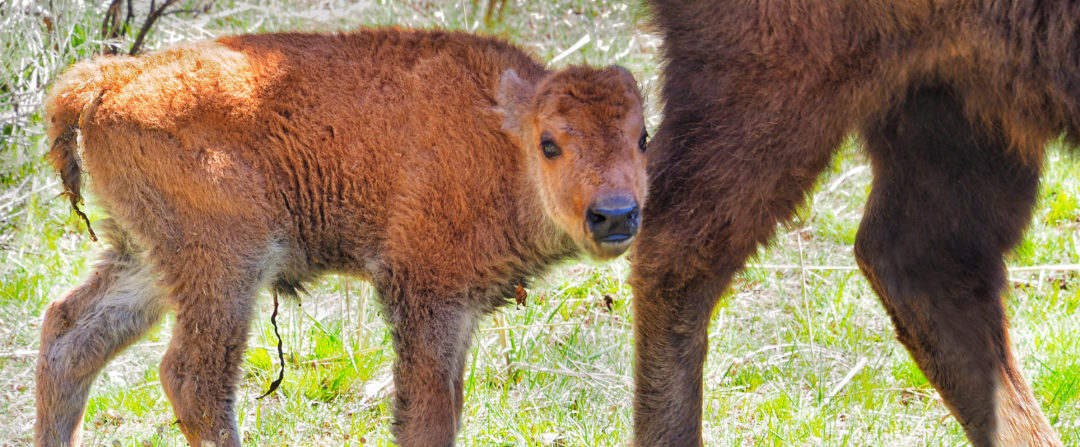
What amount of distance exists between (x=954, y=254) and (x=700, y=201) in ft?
3.72

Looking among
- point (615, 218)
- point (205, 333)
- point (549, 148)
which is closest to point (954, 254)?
point (615, 218)

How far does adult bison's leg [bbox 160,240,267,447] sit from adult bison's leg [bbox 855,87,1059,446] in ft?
6.72

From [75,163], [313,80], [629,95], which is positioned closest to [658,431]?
[629,95]

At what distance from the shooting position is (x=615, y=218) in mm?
3344

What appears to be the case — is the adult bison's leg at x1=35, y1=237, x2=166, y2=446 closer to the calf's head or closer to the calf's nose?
the calf's head

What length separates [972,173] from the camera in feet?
12.5

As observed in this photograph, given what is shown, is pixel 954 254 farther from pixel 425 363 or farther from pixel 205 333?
pixel 205 333

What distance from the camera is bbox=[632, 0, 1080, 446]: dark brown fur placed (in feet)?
10.2

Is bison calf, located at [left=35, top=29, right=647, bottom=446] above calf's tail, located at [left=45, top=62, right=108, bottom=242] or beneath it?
beneath

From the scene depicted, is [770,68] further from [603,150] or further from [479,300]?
[479,300]

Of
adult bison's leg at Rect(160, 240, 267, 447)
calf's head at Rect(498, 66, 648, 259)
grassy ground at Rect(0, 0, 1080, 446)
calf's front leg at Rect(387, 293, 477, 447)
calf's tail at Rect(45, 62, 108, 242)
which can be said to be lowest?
grassy ground at Rect(0, 0, 1080, 446)

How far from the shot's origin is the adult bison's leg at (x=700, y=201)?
127 inches

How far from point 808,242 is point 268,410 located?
2838 millimetres

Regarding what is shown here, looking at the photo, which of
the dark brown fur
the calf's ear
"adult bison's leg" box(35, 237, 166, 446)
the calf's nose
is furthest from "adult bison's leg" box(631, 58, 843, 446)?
"adult bison's leg" box(35, 237, 166, 446)
